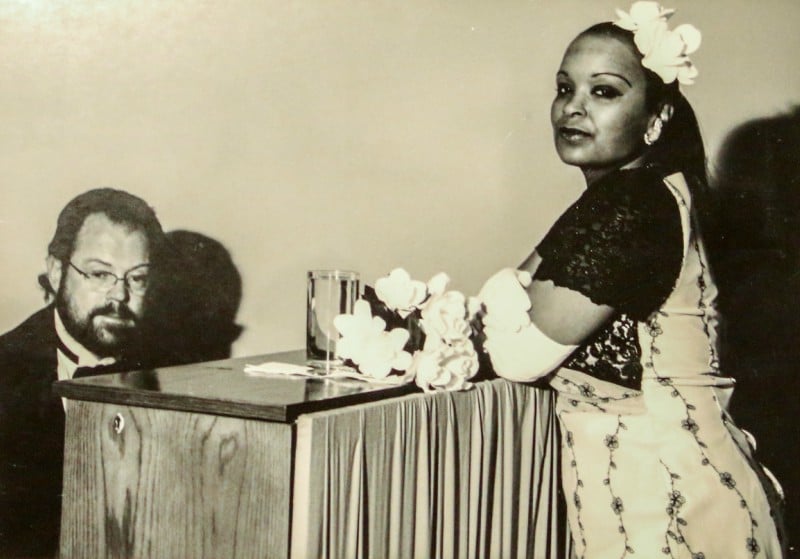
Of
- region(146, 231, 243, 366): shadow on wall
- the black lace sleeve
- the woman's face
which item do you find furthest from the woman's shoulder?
region(146, 231, 243, 366): shadow on wall

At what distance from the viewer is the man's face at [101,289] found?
219cm

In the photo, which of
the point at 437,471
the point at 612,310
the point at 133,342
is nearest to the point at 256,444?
the point at 437,471

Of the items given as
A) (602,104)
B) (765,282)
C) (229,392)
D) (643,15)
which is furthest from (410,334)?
(765,282)

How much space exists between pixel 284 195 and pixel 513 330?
125 cm

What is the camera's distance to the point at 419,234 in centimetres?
242

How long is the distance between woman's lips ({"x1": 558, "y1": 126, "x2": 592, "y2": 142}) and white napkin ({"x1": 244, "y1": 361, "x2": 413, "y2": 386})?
69cm

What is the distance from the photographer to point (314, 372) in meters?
1.35

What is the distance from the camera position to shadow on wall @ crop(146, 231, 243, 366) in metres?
2.31

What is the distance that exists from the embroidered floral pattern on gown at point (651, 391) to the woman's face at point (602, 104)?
21 cm

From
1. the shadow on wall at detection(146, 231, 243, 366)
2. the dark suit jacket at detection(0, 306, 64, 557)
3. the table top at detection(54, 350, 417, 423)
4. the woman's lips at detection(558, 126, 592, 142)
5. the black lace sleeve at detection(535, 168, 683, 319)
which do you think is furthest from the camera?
the shadow on wall at detection(146, 231, 243, 366)

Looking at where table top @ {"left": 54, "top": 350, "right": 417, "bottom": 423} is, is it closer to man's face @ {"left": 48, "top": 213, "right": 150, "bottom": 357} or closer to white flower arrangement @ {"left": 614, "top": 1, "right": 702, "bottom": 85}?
white flower arrangement @ {"left": 614, "top": 1, "right": 702, "bottom": 85}

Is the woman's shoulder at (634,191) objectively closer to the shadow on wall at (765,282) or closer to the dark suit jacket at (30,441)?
the shadow on wall at (765,282)

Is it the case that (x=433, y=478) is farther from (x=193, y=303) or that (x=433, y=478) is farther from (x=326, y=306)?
(x=193, y=303)

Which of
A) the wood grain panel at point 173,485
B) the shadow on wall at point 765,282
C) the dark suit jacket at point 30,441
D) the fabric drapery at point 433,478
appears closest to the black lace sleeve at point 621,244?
the fabric drapery at point 433,478
